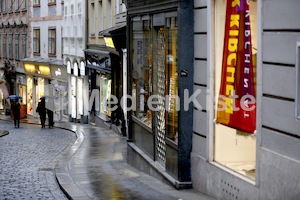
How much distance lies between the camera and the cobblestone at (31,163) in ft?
50.6

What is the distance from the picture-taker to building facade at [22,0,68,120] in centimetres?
4609

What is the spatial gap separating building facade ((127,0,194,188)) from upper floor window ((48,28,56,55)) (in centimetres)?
2816

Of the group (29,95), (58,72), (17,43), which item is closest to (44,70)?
(58,72)

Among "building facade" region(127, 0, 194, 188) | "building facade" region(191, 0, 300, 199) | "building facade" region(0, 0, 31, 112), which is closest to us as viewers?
"building facade" region(191, 0, 300, 199)

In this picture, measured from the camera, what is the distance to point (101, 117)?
36.7m

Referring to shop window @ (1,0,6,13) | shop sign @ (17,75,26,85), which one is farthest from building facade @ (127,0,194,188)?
shop window @ (1,0,6,13)

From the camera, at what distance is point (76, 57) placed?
41.7m

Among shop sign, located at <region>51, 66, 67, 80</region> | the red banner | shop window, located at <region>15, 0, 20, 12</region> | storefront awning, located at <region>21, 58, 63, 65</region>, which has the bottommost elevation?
shop sign, located at <region>51, 66, 67, 80</region>

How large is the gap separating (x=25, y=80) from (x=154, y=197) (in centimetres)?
4208

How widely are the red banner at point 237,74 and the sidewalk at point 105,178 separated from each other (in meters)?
1.65

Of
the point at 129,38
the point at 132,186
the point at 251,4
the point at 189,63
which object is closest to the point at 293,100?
the point at 251,4

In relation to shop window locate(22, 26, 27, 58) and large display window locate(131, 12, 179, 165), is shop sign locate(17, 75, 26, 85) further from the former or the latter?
large display window locate(131, 12, 179, 165)

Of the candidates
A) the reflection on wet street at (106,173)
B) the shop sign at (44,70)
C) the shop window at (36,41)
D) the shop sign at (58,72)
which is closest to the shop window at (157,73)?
the reflection on wet street at (106,173)

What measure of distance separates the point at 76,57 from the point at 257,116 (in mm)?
31256
